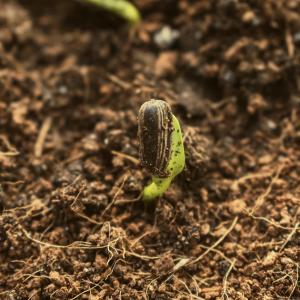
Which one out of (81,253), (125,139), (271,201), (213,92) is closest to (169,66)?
(213,92)

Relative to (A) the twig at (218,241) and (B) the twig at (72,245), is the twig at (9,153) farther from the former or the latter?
(A) the twig at (218,241)

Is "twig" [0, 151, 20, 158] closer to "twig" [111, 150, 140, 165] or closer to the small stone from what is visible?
"twig" [111, 150, 140, 165]

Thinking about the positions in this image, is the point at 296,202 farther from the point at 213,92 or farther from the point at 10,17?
the point at 10,17

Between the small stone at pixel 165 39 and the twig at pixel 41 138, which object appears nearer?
the twig at pixel 41 138

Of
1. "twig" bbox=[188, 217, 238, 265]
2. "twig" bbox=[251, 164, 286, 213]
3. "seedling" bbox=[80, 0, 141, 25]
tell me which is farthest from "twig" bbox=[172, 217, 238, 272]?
"seedling" bbox=[80, 0, 141, 25]

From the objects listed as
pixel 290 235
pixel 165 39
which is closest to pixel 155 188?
pixel 290 235

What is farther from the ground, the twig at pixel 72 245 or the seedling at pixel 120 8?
the seedling at pixel 120 8

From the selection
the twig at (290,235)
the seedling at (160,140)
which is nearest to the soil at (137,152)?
the twig at (290,235)
